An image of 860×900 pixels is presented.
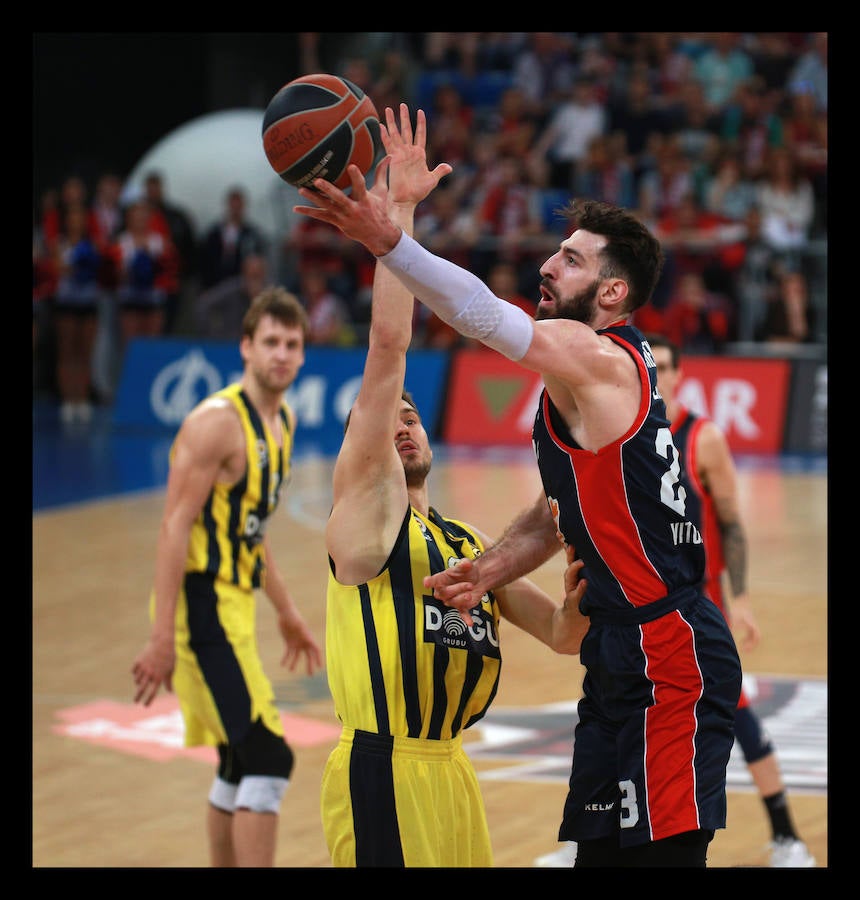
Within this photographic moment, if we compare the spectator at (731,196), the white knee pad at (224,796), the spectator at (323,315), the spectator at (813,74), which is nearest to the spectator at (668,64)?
the spectator at (813,74)

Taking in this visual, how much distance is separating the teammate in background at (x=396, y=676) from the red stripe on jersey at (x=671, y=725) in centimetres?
32

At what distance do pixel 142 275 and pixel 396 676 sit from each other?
17487 millimetres

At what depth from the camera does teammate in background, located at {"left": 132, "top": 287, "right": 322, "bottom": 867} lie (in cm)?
593

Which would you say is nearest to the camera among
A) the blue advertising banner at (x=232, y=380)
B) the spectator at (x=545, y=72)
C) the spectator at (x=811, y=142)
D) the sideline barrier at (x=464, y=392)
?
the sideline barrier at (x=464, y=392)

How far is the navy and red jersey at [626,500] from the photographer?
4227mm

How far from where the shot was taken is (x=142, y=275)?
21172mm

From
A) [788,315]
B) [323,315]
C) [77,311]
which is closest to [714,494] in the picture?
[788,315]

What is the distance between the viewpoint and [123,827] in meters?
6.83

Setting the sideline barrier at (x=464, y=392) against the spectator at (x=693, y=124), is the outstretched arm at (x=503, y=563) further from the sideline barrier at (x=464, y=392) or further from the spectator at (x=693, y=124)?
the spectator at (x=693, y=124)

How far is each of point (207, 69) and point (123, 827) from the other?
2332 cm

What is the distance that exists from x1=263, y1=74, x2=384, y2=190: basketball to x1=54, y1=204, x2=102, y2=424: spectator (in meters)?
17.1

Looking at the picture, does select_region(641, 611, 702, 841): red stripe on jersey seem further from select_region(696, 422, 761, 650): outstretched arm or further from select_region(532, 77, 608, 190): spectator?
select_region(532, 77, 608, 190): spectator

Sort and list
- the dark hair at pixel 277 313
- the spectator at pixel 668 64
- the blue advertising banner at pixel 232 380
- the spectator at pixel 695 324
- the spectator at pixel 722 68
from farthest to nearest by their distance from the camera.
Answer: the spectator at pixel 668 64 → the spectator at pixel 722 68 → the blue advertising banner at pixel 232 380 → the spectator at pixel 695 324 → the dark hair at pixel 277 313

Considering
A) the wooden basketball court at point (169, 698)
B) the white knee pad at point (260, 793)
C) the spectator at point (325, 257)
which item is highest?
the spectator at point (325, 257)
